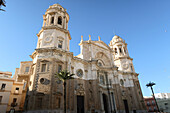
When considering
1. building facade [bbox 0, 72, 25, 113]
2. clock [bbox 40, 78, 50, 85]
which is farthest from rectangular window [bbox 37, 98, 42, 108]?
building facade [bbox 0, 72, 25, 113]

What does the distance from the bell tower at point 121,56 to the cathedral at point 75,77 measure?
1.09 feet

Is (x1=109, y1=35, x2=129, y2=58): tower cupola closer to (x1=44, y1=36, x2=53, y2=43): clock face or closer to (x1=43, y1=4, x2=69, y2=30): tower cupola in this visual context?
(x1=43, y1=4, x2=69, y2=30): tower cupola

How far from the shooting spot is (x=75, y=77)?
2678 centimetres

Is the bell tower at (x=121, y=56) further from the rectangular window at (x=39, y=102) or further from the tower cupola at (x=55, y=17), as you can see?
the rectangular window at (x=39, y=102)

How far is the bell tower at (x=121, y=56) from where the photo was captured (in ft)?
142

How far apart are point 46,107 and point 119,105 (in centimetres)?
2076

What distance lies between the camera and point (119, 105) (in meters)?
32.5

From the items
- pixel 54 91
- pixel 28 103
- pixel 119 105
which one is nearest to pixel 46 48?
pixel 54 91

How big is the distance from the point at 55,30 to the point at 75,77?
36.3 feet

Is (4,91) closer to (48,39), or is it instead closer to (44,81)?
(44,81)

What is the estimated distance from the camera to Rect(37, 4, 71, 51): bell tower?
2556cm

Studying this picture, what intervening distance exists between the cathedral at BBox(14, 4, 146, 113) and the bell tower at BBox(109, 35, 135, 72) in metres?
0.33

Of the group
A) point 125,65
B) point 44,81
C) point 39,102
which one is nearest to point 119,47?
point 125,65

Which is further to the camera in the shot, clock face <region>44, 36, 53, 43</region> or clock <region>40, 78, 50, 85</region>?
clock face <region>44, 36, 53, 43</region>
